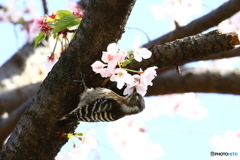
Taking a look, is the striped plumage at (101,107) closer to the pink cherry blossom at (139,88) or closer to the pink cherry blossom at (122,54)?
the pink cherry blossom at (139,88)

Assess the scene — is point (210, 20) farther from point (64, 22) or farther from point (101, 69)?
point (101, 69)

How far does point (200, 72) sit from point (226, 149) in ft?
5.92

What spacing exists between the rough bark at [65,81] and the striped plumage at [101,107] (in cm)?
6

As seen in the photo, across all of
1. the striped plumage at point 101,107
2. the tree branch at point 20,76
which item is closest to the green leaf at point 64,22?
the striped plumage at point 101,107

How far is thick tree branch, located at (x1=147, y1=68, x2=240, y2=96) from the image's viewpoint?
3.10 meters

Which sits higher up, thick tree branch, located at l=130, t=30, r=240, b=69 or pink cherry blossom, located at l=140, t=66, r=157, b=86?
thick tree branch, located at l=130, t=30, r=240, b=69

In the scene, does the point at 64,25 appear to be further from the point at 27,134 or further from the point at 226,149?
the point at 226,149

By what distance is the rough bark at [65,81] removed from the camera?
175 centimetres

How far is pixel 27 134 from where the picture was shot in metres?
1.75

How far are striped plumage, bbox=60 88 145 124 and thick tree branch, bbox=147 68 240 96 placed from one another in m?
1.48

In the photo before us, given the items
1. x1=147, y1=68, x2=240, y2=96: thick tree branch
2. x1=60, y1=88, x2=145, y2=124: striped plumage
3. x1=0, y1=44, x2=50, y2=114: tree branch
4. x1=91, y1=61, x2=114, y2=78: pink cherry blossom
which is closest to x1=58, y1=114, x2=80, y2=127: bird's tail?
x1=60, y1=88, x2=145, y2=124: striped plumage

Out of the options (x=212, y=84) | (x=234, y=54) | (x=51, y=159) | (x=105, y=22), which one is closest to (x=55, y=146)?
(x=51, y=159)

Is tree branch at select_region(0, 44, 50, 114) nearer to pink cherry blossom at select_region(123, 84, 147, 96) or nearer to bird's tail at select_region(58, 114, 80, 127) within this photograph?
bird's tail at select_region(58, 114, 80, 127)

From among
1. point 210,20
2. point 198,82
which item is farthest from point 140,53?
point 210,20
